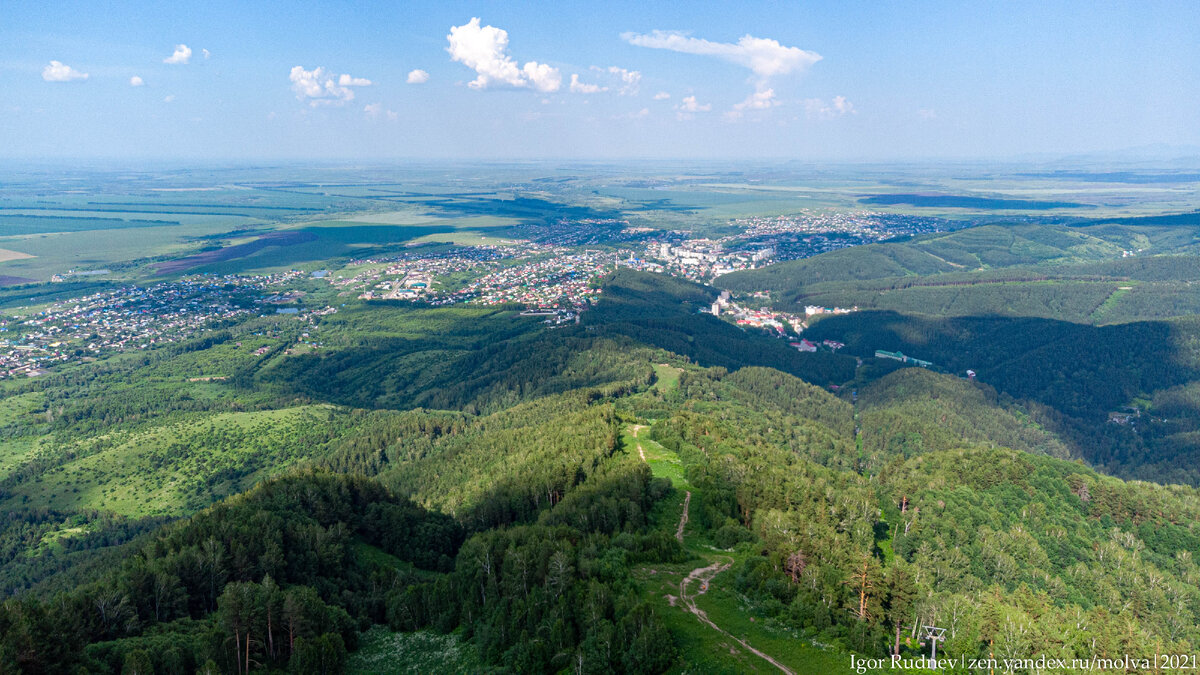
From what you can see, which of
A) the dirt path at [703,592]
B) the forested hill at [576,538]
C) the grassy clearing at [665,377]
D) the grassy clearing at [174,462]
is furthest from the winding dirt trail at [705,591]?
the grassy clearing at [174,462]

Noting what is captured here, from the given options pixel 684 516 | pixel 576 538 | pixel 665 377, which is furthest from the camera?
pixel 665 377

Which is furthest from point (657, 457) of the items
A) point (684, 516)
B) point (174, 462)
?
point (174, 462)

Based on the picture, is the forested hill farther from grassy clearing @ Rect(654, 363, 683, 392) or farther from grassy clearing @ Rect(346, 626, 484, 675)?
grassy clearing @ Rect(654, 363, 683, 392)

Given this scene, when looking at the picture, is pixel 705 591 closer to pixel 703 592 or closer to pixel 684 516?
pixel 703 592

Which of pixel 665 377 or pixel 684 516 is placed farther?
pixel 665 377

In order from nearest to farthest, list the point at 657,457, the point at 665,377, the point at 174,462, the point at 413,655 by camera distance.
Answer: the point at 413,655
the point at 657,457
the point at 174,462
the point at 665,377

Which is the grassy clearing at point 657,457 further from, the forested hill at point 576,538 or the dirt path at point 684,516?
the dirt path at point 684,516
